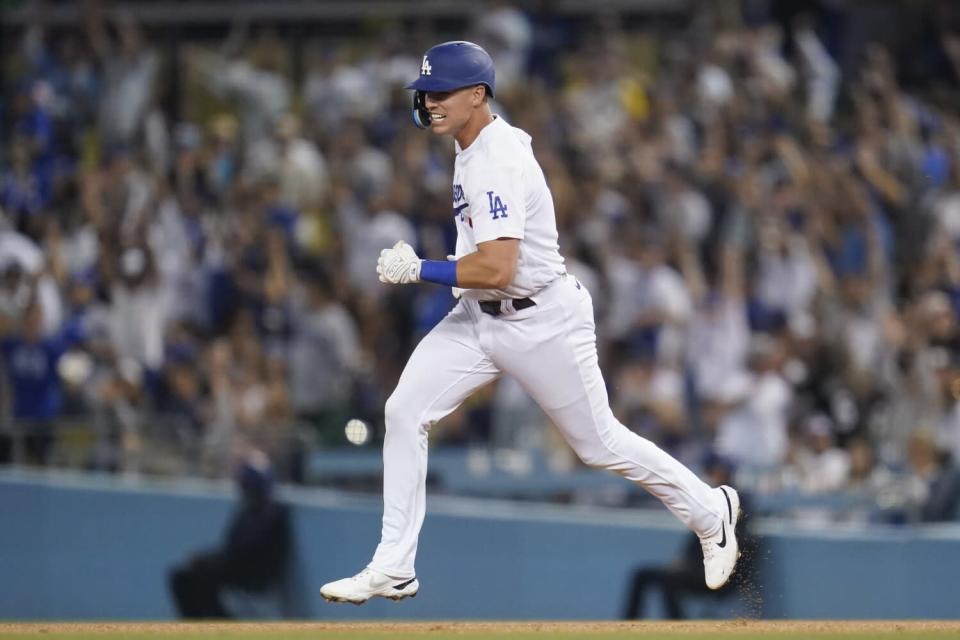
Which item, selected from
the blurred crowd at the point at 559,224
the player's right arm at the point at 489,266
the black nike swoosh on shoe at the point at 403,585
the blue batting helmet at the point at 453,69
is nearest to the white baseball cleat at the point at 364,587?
the black nike swoosh on shoe at the point at 403,585

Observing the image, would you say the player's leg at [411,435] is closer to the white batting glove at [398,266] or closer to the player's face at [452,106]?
the white batting glove at [398,266]

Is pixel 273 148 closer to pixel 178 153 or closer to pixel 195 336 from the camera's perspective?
pixel 178 153

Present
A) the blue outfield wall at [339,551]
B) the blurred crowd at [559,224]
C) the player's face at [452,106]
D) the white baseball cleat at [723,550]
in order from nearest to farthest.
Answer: the player's face at [452,106]
the white baseball cleat at [723,550]
the blue outfield wall at [339,551]
the blurred crowd at [559,224]

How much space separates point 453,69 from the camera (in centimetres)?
571

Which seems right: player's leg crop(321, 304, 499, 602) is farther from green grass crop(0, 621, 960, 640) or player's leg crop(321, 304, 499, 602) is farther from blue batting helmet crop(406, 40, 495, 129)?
blue batting helmet crop(406, 40, 495, 129)

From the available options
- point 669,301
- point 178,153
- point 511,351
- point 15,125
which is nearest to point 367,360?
point 669,301

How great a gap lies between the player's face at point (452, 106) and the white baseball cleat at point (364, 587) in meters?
1.61

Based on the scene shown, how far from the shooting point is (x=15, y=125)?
12477 mm

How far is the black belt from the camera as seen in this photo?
5.86 m

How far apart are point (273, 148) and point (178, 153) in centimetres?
84

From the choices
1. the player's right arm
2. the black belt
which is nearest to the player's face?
the player's right arm

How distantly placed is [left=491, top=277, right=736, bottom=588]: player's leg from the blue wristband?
1.10ft

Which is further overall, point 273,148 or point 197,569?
point 273,148

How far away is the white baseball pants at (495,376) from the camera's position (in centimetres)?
586
